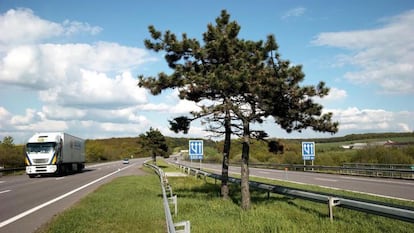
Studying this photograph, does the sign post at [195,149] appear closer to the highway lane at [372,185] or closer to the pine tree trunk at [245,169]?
the highway lane at [372,185]

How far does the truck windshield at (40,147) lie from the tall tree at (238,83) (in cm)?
2321

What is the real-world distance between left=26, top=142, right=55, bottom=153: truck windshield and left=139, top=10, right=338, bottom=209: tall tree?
76.1 feet

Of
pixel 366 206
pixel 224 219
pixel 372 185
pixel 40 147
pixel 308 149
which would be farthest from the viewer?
pixel 308 149

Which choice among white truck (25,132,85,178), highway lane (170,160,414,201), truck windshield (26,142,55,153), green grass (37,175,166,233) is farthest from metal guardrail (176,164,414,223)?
truck windshield (26,142,55,153)

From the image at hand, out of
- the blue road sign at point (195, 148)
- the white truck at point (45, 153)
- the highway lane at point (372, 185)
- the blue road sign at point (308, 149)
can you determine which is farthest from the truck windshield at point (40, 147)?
the blue road sign at point (308, 149)

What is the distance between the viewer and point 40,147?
112 ft

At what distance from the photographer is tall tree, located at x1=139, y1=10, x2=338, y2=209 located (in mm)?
11109

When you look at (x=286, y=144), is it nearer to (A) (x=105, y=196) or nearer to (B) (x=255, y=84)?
(B) (x=255, y=84)


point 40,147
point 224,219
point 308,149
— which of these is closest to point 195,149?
point 308,149

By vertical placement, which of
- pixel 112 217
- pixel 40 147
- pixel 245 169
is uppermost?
pixel 40 147

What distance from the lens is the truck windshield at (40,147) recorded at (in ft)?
111

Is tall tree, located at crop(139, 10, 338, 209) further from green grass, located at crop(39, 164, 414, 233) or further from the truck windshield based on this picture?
the truck windshield

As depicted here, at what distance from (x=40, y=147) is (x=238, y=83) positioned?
→ 28.3 m

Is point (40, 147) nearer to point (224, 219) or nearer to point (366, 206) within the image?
point (224, 219)
